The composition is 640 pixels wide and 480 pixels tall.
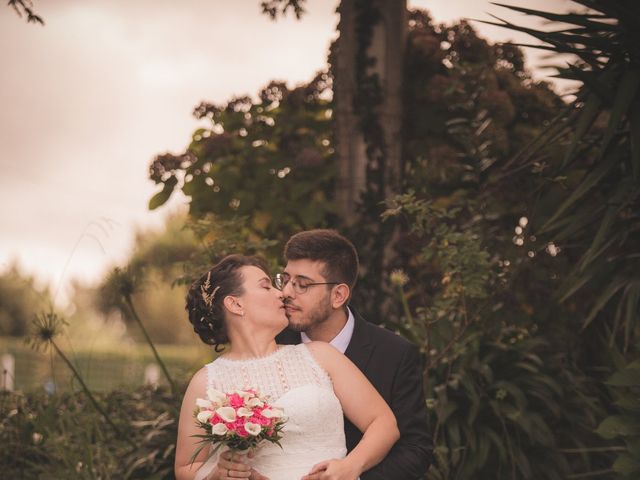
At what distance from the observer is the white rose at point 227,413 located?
308 cm

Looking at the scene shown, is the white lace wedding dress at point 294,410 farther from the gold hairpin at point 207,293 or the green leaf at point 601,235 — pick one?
the green leaf at point 601,235

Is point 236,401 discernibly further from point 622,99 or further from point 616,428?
point 622,99

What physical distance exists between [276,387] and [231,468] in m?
0.40

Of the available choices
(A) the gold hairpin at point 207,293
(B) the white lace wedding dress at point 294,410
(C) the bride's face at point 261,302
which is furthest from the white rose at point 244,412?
(A) the gold hairpin at point 207,293

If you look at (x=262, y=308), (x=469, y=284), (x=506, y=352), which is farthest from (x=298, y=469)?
(x=506, y=352)

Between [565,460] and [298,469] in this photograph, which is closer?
[298,469]

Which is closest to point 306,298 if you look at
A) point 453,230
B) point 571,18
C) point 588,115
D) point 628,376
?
point 453,230

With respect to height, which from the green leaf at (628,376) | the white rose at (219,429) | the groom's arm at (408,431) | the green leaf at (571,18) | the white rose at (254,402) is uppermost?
the green leaf at (571,18)

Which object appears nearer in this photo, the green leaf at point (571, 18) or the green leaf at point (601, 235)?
the green leaf at point (601, 235)

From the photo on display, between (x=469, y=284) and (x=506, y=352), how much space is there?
66cm

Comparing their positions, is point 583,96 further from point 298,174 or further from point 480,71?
point 298,174

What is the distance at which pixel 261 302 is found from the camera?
3654 mm

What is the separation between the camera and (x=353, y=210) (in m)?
6.50

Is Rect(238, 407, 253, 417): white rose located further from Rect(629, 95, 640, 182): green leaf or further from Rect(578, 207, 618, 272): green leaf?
Rect(629, 95, 640, 182): green leaf
